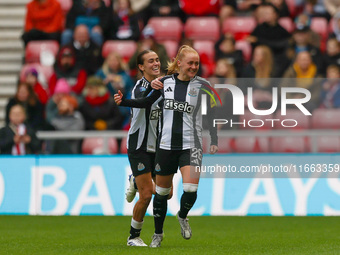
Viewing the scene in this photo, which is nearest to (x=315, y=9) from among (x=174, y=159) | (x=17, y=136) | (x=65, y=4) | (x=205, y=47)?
(x=205, y=47)

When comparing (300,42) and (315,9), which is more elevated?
(315,9)

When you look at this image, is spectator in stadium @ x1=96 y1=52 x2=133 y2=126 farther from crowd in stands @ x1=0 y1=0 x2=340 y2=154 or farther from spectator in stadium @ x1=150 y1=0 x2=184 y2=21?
spectator in stadium @ x1=150 y1=0 x2=184 y2=21

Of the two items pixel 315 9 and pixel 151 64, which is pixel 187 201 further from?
pixel 315 9

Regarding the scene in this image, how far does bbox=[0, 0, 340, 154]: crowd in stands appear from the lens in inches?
544

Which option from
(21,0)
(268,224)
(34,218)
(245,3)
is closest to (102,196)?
(34,218)

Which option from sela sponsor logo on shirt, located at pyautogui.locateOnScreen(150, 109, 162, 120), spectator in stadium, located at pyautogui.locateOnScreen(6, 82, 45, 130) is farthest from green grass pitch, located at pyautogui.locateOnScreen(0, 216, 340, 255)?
spectator in stadium, located at pyautogui.locateOnScreen(6, 82, 45, 130)

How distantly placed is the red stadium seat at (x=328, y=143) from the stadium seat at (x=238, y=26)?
3.96 meters

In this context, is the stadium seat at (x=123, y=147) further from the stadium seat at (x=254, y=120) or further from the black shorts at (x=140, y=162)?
the black shorts at (x=140, y=162)

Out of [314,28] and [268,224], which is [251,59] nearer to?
[314,28]

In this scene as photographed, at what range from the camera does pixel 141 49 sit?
48.1 feet

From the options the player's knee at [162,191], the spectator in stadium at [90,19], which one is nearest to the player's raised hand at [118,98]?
the player's knee at [162,191]

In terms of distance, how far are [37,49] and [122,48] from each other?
1.87 metres

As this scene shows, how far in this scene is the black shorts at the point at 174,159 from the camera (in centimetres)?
828

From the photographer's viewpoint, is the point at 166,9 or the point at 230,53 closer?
the point at 230,53
